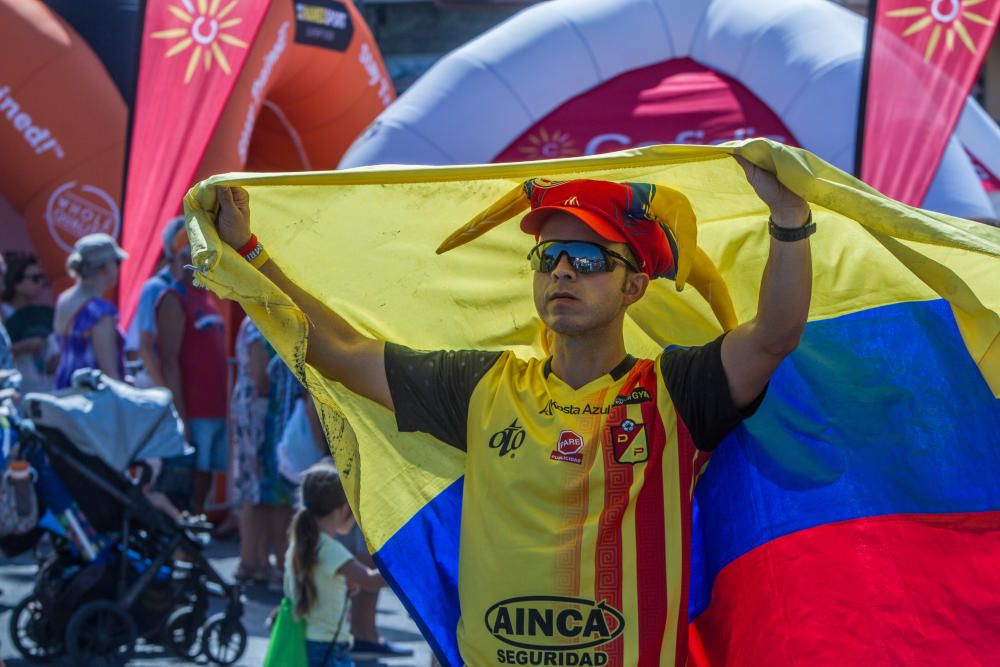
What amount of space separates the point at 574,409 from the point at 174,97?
22.1ft

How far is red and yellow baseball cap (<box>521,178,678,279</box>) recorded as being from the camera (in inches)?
107

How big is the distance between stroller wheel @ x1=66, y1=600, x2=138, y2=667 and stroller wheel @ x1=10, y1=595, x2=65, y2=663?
0.42 ft

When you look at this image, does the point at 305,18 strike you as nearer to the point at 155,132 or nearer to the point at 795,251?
the point at 155,132

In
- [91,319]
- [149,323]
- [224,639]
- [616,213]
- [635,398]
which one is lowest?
[224,639]

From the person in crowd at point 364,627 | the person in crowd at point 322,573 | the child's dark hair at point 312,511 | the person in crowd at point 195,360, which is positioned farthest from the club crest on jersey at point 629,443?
the person in crowd at point 195,360

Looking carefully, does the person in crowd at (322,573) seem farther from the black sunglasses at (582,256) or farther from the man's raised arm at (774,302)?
the man's raised arm at (774,302)

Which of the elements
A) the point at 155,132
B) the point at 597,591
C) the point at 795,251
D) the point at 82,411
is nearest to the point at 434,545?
the point at 597,591

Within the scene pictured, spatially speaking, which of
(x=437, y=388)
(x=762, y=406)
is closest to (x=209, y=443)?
(x=437, y=388)

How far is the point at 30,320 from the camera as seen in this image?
31.8 ft

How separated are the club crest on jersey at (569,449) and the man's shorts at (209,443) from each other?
5.88 metres

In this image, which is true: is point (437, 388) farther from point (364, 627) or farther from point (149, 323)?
point (149, 323)

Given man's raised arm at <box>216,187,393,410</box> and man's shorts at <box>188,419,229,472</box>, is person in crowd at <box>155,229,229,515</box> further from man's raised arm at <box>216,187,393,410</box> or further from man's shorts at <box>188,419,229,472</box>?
man's raised arm at <box>216,187,393,410</box>

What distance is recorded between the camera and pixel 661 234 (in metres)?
2.79

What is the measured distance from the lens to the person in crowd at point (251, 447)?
7.39 meters
